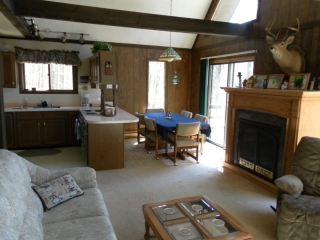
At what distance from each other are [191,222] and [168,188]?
159 centimetres

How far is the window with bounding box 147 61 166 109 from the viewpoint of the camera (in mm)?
6770

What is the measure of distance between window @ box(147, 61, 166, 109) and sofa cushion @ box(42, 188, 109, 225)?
4.72m

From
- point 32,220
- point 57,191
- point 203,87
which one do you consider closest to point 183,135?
point 203,87

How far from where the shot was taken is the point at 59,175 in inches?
98.7

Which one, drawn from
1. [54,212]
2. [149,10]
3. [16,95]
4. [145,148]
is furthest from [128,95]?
[54,212]

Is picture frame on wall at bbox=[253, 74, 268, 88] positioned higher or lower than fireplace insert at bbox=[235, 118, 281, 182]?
higher

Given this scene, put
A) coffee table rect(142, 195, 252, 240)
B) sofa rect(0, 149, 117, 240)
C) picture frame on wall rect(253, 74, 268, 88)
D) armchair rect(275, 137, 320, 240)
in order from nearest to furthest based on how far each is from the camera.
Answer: sofa rect(0, 149, 117, 240) < coffee table rect(142, 195, 252, 240) < armchair rect(275, 137, 320, 240) < picture frame on wall rect(253, 74, 268, 88)

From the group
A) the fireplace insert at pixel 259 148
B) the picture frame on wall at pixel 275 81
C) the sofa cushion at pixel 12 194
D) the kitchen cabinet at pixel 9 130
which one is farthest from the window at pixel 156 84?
the sofa cushion at pixel 12 194

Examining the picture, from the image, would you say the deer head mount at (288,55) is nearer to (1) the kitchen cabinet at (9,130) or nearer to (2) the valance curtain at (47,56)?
(2) the valance curtain at (47,56)

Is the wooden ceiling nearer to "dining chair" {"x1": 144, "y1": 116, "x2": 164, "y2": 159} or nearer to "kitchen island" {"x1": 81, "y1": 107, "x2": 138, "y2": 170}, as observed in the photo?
"kitchen island" {"x1": 81, "y1": 107, "x2": 138, "y2": 170}

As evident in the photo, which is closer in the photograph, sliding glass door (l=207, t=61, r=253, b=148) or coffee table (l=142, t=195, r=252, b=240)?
coffee table (l=142, t=195, r=252, b=240)

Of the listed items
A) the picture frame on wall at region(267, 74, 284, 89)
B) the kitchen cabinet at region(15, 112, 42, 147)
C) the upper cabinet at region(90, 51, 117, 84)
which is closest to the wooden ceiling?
the upper cabinet at region(90, 51, 117, 84)

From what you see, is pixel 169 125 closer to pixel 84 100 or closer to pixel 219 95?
pixel 219 95

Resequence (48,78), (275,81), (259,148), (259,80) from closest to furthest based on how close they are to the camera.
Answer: (275,81)
(259,148)
(259,80)
(48,78)
